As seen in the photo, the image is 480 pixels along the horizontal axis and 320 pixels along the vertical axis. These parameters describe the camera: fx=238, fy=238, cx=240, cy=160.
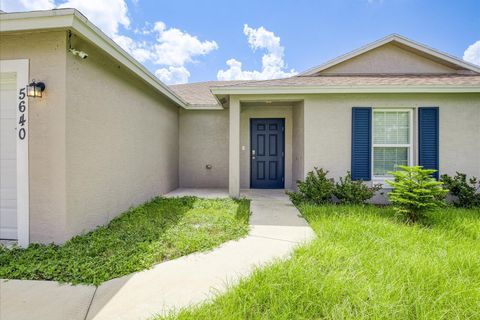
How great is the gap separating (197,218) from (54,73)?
3.37m

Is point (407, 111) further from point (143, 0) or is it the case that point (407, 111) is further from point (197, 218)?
point (143, 0)

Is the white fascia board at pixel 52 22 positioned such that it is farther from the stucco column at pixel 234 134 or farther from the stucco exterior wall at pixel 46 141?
the stucco column at pixel 234 134

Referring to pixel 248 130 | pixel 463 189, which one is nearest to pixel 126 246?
pixel 248 130

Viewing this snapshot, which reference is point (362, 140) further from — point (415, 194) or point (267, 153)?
point (267, 153)

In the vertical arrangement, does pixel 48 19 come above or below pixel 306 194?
above

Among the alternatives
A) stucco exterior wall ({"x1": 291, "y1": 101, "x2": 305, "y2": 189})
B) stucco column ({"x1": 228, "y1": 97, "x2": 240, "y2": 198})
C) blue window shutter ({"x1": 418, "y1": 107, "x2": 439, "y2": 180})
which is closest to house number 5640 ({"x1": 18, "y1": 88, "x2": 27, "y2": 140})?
stucco column ({"x1": 228, "y1": 97, "x2": 240, "y2": 198})

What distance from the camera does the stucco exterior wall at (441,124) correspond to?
20.4 feet

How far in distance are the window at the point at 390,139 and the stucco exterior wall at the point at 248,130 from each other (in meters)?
2.84

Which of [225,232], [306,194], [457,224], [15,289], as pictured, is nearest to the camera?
[15,289]

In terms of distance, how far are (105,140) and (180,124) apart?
4.62 m

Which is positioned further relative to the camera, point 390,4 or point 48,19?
point 390,4

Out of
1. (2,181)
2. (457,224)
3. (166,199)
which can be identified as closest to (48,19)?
(2,181)

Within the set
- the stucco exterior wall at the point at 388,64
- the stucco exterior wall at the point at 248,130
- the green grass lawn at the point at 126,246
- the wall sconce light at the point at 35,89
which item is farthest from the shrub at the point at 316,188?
the wall sconce light at the point at 35,89

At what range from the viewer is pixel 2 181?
3.77 m
